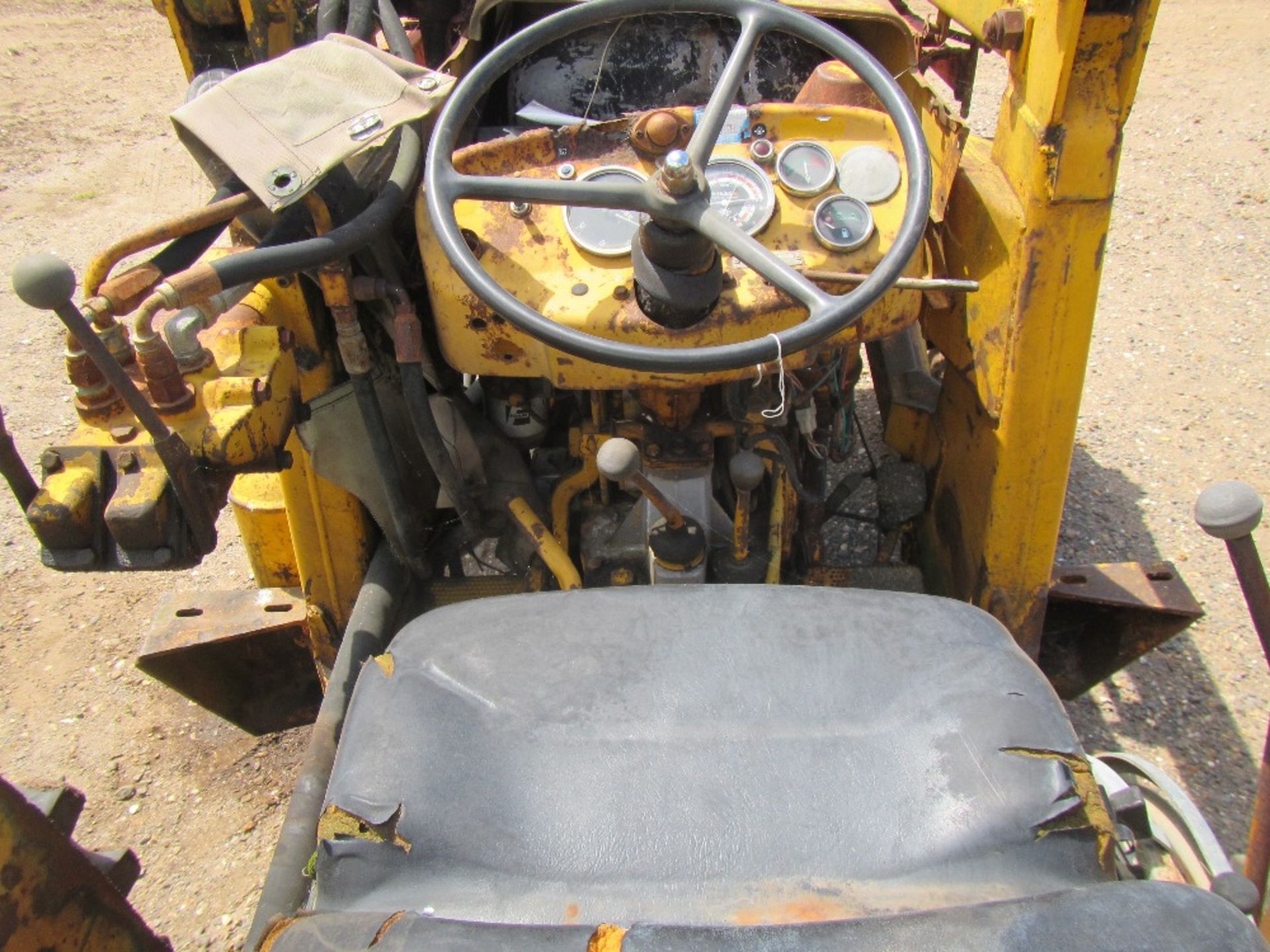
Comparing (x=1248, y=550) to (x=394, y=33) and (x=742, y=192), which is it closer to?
(x=742, y=192)

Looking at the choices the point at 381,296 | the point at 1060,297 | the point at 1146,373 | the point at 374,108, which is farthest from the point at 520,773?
the point at 1146,373

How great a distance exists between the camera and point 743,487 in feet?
5.94

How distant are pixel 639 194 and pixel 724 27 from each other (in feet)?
2.60

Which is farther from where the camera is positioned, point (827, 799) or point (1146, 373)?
point (1146, 373)

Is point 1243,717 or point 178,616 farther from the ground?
point 178,616

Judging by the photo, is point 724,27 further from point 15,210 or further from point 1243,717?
point 15,210

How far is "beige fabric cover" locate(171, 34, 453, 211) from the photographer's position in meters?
1.53

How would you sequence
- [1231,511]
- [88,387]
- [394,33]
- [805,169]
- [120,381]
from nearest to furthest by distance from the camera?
[1231,511]
[120,381]
[88,387]
[805,169]
[394,33]

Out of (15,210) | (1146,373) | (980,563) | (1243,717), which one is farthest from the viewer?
(15,210)

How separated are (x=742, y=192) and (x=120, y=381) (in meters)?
1.00

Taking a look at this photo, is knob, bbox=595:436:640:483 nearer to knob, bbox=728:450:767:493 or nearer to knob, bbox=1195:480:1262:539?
knob, bbox=728:450:767:493

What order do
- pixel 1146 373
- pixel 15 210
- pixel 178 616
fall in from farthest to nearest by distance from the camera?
pixel 15 210 < pixel 1146 373 < pixel 178 616

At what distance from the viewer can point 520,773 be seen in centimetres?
113

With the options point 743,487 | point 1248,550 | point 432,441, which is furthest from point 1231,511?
point 432,441
